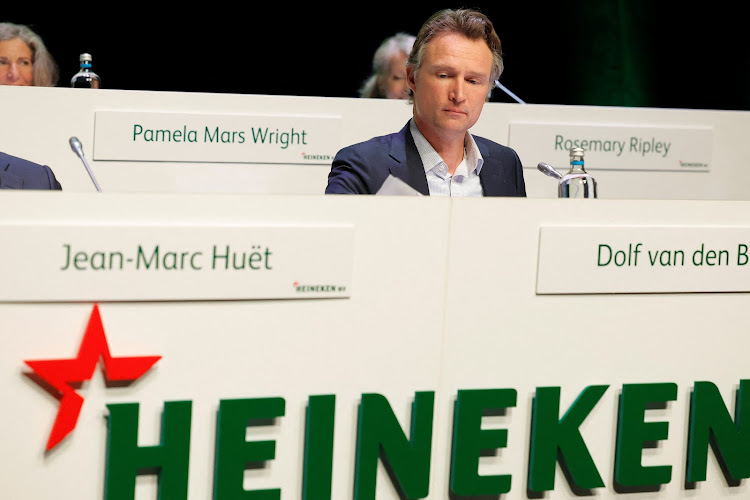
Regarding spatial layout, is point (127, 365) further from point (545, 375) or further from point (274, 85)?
point (274, 85)

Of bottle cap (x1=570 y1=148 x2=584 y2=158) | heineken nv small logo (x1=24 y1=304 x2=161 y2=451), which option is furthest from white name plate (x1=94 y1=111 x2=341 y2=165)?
heineken nv small logo (x1=24 y1=304 x2=161 y2=451)

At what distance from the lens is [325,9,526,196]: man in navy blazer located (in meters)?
1.91

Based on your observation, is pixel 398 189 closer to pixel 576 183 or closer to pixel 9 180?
pixel 576 183

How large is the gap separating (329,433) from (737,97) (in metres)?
5.33

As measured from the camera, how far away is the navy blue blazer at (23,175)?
1892 mm

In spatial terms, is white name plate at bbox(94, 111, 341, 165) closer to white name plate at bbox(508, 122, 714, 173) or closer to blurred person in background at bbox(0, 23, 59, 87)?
white name plate at bbox(508, 122, 714, 173)

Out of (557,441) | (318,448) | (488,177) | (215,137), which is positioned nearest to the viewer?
(318,448)

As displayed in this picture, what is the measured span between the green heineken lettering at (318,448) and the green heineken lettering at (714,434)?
577 mm

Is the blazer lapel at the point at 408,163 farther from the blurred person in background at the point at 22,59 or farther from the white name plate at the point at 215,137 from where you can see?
the blurred person in background at the point at 22,59

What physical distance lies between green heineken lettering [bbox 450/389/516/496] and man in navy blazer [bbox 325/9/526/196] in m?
0.53

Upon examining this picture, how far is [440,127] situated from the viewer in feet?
6.33

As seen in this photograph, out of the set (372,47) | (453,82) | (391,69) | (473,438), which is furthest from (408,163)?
(372,47)

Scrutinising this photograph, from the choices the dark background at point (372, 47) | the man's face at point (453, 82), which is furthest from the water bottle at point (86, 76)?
the man's face at point (453, 82)

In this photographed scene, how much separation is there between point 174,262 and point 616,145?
8.51 ft
